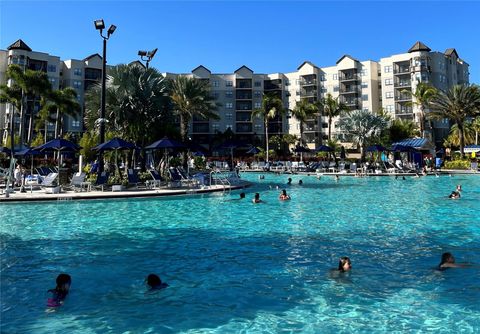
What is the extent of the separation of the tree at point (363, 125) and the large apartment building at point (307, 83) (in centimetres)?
1516

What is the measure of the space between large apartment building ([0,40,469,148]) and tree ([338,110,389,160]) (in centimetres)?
1516

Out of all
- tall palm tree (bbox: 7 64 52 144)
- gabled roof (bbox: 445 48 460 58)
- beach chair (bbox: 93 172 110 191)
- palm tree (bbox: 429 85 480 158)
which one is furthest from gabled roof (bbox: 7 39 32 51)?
gabled roof (bbox: 445 48 460 58)

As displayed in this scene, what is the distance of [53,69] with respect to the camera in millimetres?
79188

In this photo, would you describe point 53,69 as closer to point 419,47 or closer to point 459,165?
point 419,47

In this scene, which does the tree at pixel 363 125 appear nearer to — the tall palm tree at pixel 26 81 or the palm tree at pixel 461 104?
the palm tree at pixel 461 104

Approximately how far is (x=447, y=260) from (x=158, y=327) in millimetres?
5795

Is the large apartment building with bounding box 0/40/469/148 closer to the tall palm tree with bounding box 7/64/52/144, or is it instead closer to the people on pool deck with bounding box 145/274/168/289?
the tall palm tree with bounding box 7/64/52/144

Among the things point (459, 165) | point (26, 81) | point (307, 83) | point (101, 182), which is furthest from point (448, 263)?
point (307, 83)

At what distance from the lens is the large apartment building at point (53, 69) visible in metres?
74.9

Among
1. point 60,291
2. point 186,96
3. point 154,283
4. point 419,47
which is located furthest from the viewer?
point 419,47

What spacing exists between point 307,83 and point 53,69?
2187 inches

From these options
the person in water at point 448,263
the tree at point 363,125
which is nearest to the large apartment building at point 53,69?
the tree at point 363,125

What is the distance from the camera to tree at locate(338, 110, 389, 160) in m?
54.6

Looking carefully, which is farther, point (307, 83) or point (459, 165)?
point (307, 83)
